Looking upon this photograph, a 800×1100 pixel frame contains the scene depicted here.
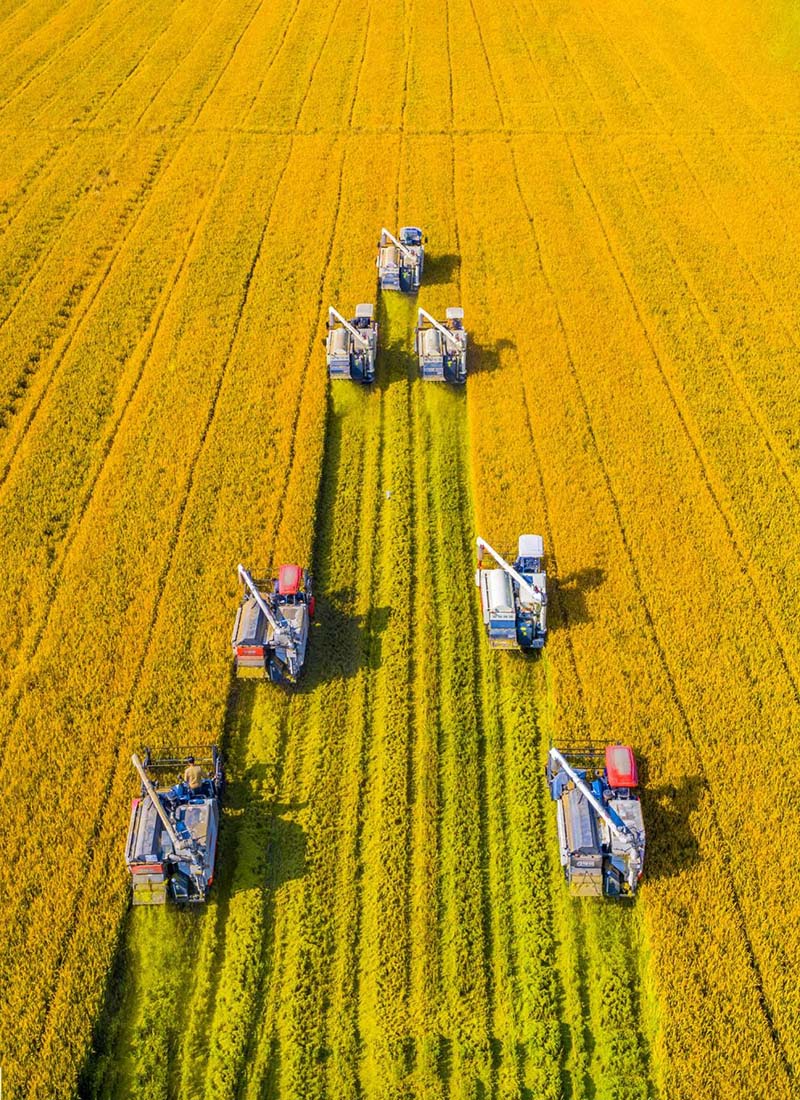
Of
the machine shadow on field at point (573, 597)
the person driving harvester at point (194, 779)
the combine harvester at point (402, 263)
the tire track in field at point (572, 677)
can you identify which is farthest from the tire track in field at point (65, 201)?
the machine shadow on field at point (573, 597)

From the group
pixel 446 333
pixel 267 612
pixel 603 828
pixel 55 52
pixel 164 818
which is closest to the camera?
pixel 164 818

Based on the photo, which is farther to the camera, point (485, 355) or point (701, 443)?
point (485, 355)

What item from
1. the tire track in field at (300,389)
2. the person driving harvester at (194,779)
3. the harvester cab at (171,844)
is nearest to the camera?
the tire track in field at (300,389)

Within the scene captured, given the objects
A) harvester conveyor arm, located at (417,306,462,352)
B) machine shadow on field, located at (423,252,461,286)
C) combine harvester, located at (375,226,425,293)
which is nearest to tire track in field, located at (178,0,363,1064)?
combine harvester, located at (375,226,425,293)

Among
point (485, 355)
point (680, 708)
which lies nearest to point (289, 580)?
point (680, 708)

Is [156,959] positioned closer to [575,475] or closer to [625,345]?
[575,475]

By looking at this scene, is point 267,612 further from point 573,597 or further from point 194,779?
point 573,597

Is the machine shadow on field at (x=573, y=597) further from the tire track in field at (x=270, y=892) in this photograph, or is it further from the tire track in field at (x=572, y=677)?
the tire track in field at (x=270, y=892)
